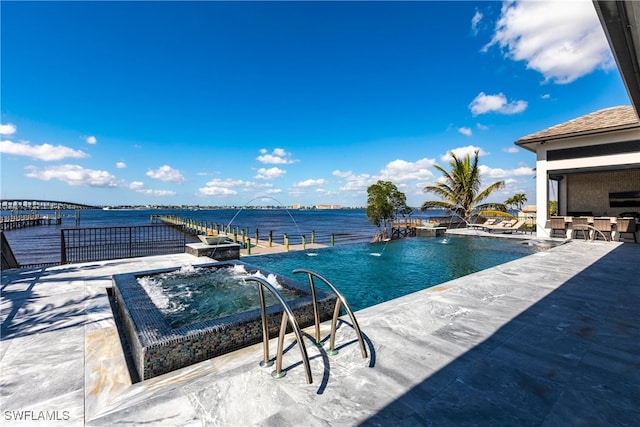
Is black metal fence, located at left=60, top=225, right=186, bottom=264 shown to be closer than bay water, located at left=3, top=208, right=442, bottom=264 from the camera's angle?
Yes

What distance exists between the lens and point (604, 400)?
2.04 m

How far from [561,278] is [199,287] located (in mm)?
6968

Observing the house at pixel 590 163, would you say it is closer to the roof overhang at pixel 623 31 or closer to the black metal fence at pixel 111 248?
the roof overhang at pixel 623 31

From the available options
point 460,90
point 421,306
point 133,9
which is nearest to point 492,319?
point 421,306

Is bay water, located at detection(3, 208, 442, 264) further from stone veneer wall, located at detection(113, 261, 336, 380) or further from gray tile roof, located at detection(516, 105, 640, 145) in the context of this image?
stone veneer wall, located at detection(113, 261, 336, 380)

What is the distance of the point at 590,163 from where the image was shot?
11.4 m

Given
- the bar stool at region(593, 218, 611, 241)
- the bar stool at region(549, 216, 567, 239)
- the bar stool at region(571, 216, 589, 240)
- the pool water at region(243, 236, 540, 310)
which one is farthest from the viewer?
the bar stool at region(549, 216, 567, 239)

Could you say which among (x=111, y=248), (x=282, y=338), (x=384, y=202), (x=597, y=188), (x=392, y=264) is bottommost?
(x=111, y=248)

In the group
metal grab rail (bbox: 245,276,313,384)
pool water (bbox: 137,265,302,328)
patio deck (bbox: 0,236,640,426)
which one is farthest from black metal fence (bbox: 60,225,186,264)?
metal grab rail (bbox: 245,276,313,384)

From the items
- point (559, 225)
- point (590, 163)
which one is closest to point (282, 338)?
point (559, 225)

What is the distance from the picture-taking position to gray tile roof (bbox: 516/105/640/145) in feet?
34.7

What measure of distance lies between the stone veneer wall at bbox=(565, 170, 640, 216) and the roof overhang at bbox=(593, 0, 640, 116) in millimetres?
12807

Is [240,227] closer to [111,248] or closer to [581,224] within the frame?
[111,248]

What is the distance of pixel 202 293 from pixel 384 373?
11.2 ft
